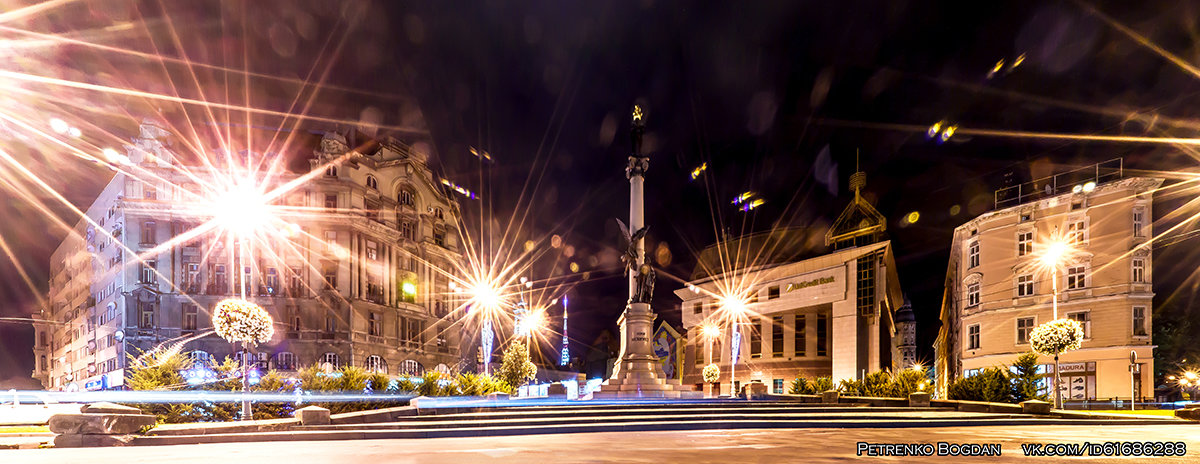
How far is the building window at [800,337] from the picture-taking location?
54.0m

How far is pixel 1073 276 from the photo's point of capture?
36562 millimetres

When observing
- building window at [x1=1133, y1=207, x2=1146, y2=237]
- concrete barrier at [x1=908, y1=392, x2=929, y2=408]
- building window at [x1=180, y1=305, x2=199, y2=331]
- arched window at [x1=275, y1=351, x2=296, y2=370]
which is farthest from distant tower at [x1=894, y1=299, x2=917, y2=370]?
building window at [x1=180, y1=305, x2=199, y2=331]

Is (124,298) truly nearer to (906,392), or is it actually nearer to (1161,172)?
(906,392)

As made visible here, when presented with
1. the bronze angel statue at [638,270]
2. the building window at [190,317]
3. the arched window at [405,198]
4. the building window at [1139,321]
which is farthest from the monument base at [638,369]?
the building window at [190,317]

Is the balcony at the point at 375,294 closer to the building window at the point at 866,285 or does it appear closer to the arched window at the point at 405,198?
the arched window at the point at 405,198

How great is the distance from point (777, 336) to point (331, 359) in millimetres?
42112

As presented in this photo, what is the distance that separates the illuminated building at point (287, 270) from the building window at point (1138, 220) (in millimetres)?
57031

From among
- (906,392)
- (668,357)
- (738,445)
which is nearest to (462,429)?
(738,445)

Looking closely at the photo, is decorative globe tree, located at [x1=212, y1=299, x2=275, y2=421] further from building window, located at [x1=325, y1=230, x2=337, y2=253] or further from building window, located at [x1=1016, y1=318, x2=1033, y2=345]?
building window, located at [x1=1016, y1=318, x2=1033, y2=345]

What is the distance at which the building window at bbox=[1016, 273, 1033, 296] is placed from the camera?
38906 millimetres

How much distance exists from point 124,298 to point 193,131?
16122 millimetres

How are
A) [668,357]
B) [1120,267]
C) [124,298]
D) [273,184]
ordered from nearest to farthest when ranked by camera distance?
[1120,267] < [124,298] < [273,184] < [668,357]

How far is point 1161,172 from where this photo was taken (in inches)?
1366

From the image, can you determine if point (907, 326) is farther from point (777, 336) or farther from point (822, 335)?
point (822, 335)
